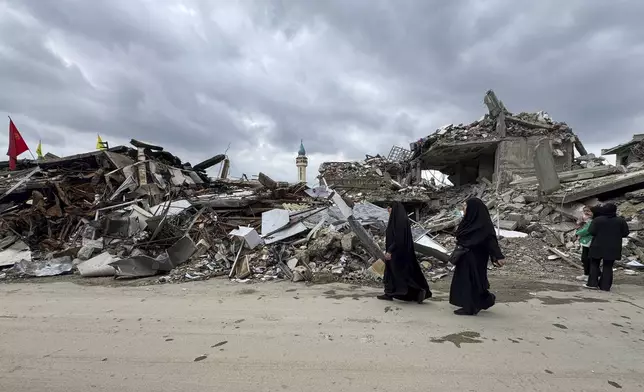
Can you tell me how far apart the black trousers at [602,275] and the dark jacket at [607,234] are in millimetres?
172

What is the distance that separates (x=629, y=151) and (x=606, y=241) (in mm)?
20346

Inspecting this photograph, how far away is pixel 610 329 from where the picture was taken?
3.64 metres

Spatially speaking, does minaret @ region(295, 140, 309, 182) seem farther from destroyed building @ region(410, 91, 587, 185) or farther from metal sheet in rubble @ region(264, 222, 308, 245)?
metal sheet in rubble @ region(264, 222, 308, 245)

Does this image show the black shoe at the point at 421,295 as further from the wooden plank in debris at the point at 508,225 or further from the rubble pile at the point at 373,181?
the rubble pile at the point at 373,181

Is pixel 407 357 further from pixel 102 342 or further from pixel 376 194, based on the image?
pixel 376 194

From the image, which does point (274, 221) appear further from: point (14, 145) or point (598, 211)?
point (14, 145)

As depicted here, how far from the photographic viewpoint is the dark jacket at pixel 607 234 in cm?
518

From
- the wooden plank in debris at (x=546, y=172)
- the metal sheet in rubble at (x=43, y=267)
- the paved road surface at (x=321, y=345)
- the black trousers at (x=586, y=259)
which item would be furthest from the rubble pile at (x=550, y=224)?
the metal sheet in rubble at (x=43, y=267)

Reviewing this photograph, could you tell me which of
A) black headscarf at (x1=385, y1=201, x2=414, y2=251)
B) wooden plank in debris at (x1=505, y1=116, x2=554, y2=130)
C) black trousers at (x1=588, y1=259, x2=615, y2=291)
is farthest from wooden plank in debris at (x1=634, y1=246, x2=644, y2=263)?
wooden plank in debris at (x1=505, y1=116, x2=554, y2=130)

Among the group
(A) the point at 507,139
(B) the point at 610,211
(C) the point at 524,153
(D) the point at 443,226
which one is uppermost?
(A) the point at 507,139

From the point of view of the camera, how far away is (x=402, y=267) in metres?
4.65

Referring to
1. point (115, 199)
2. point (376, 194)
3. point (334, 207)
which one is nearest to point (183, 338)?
point (334, 207)

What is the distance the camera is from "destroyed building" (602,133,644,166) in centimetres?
1882

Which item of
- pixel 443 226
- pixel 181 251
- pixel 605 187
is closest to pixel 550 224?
pixel 605 187
